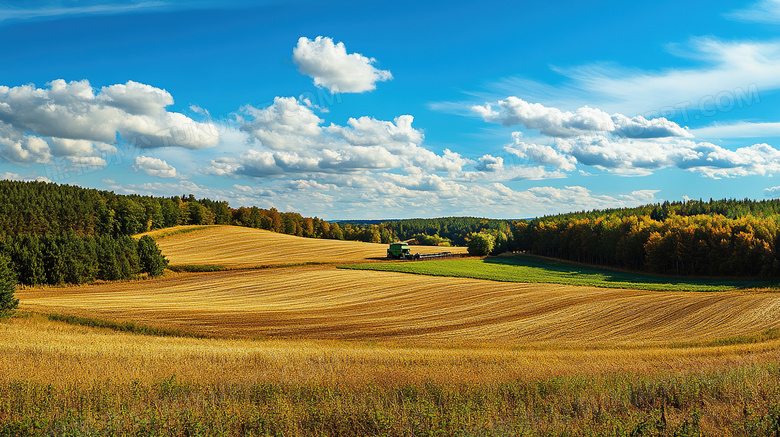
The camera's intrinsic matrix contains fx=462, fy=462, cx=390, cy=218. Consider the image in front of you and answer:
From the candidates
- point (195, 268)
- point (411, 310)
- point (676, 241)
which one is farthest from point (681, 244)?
point (195, 268)

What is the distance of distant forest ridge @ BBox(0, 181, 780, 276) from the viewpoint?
72.3m

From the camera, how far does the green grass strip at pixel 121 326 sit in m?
26.3

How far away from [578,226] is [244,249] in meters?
77.4

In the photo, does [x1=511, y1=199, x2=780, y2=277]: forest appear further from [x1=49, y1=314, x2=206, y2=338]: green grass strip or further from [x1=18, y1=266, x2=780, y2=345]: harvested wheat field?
[x1=49, y1=314, x2=206, y2=338]: green grass strip

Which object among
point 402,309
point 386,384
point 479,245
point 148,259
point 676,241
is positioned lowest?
point 402,309

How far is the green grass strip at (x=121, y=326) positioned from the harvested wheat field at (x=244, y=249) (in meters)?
36.6

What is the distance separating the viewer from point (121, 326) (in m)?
27.4

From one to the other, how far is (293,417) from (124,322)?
25.5 m

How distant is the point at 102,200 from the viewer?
352 feet

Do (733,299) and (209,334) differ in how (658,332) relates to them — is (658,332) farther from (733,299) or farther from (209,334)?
(209,334)

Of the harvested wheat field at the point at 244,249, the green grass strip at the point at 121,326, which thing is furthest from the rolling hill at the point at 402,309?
the harvested wheat field at the point at 244,249

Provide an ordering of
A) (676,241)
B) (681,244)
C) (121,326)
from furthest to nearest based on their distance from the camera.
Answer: (676,241) → (681,244) → (121,326)

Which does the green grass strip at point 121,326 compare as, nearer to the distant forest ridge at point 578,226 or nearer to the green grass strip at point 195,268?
the distant forest ridge at point 578,226

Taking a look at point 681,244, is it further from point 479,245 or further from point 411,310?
point 411,310
